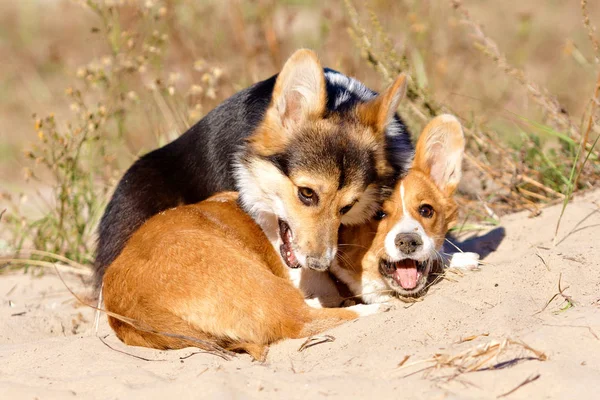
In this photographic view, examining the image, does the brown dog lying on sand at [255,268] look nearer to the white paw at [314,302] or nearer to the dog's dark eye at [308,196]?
the white paw at [314,302]

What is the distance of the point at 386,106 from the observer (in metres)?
5.18

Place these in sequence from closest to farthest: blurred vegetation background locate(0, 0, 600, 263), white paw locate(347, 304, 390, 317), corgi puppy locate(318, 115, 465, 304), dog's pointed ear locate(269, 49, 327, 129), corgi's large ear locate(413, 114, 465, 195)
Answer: white paw locate(347, 304, 390, 317) < dog's pointed ear locate(269, 49, 327, 129) < corgi puppy locate(318, 115, 465, 304) < corgi's large ear locate(413, 114, 465, 195) < blurred vegetation background locate(0, 0, 600, 263)

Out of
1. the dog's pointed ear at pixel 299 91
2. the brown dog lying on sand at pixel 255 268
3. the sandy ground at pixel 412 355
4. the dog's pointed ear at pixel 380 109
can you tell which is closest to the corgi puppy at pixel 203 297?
the brown dog lying on sand at pixel 255 268

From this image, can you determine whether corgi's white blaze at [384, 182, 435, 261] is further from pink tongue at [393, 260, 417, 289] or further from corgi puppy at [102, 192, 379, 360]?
corgi puppy at [102, 192, 379, 360]

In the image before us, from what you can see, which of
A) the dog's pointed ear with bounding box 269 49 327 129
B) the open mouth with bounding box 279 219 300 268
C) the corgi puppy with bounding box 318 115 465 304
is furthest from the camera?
the open mouth with bounding box 279 219 300 268

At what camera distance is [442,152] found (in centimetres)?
572

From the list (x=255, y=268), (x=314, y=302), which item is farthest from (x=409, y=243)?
(x=255, y=268)

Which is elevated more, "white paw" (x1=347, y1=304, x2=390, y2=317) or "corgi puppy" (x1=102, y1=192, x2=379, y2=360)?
"corgi puppy" (x1=102, y1=192, x2=379, y2=360)

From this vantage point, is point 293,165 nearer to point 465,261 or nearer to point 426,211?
point 426,211

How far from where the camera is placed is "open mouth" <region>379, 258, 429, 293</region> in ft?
16.9

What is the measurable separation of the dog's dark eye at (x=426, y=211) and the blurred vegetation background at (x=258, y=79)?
3.96 feet

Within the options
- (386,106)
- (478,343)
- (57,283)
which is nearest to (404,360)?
(478,343)

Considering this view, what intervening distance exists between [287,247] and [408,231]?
2.85 feet

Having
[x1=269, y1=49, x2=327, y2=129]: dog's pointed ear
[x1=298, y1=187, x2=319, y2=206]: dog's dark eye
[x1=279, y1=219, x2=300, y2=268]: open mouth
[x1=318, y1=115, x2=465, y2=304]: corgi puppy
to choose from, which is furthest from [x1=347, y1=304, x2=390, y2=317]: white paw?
[x1=269, y1=49, x2=327, y2=129]: dog's pointed ear
